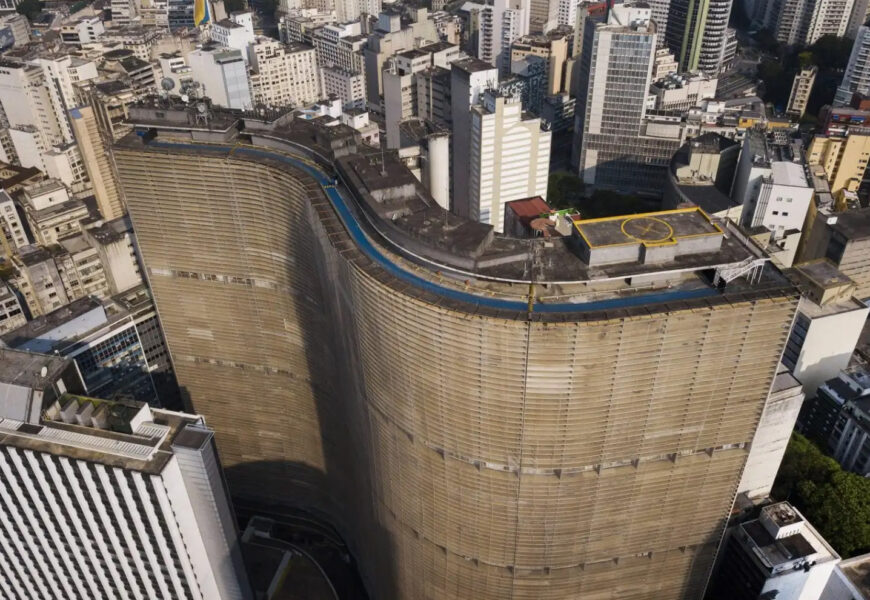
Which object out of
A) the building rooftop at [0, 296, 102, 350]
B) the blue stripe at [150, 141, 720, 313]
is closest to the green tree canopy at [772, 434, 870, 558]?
the blue stripe at [150, 141, 720, 313]

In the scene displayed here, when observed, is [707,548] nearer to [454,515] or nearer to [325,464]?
[454,515]

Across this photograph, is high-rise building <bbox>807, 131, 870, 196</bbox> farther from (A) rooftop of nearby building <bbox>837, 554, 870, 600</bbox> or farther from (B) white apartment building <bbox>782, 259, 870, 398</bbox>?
(A) rooftop of nearby building <bbox>837, 554, 870, 600</bbox>

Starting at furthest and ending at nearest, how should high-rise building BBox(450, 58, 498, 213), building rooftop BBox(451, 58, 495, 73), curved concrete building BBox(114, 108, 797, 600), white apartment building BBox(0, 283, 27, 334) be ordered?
building rooftop BBox(451, 58, 495, 73) → high-rise building BBox(450, 58, 498, 213) → white apartment building BBox(0, 283, 27, 334) → curved concrete building BBox(114, 108, 797, 600)

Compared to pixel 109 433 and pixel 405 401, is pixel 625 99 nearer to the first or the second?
pixel 405 401

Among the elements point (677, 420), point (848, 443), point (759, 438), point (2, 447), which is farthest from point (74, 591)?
point (848, 443)

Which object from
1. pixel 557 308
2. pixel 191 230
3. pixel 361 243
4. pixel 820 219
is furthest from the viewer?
pixel 820 219

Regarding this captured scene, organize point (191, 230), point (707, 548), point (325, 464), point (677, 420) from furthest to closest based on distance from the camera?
1. point (325, 464)
2. point (191, 230)
3. point (707, 548)
4. point (677, 420)
